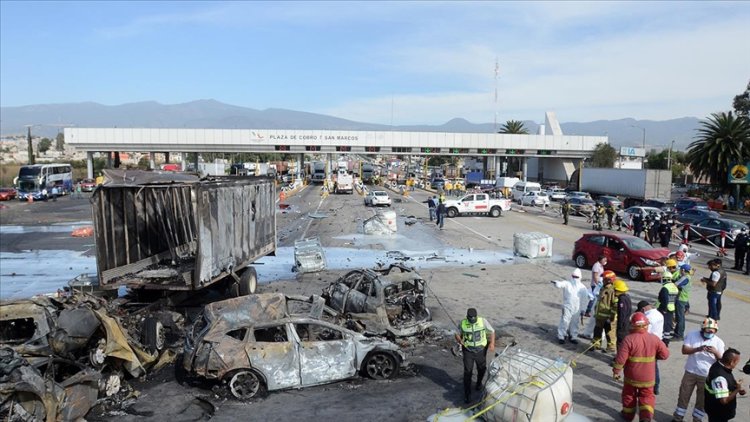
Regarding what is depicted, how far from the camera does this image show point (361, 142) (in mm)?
73250

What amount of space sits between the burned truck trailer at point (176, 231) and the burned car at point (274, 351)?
295 centimetres

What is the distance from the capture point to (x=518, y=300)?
14.8 m

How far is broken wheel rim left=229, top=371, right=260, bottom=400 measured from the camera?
8.44 m

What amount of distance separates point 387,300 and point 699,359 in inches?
228

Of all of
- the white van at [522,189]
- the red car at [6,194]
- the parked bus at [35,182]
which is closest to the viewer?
the white van at [522,189]

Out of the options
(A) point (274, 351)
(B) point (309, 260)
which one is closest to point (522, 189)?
(B) point (309, 260)

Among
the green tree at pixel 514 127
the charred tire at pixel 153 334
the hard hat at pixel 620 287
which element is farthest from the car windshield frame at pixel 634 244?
the green tree at pixel 514 127

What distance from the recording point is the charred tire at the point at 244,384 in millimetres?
8438

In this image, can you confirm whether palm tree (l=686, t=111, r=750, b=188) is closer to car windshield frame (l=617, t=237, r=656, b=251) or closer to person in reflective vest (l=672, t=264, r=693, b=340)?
car windshield frame (l=617, t=237, r=656, b=251)

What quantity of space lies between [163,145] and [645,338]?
228 feet

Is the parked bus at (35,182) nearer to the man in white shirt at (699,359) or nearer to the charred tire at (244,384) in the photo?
the charred tire at (244,384)

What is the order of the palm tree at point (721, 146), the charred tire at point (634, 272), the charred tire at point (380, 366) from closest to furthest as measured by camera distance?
the charred tire at point (380, 366)
the charred tire at point (634, 272)
the palm tree at point (721, 146)

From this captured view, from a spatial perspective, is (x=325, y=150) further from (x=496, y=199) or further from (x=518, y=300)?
(x=518, y=300)

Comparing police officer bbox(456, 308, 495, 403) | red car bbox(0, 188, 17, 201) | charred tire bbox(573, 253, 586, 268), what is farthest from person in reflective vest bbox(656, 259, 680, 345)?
red car bbox(0, 188, 17, 201)
